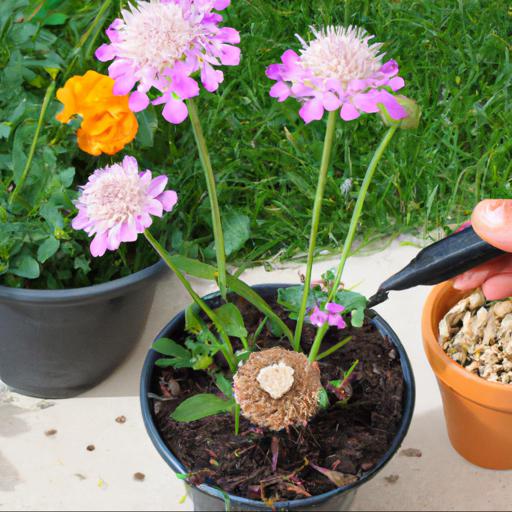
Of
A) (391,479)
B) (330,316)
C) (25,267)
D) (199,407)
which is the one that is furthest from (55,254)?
(391,479)

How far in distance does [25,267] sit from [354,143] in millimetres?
835

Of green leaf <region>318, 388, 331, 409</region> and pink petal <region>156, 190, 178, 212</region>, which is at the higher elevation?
pink petal <region>156, 190, 178, 212</region>

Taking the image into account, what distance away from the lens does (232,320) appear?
1038mm

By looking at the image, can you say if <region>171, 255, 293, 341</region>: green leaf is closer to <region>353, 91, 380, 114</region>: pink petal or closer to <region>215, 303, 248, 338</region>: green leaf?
<region>215, 303, 248, 338</region>: green leaf

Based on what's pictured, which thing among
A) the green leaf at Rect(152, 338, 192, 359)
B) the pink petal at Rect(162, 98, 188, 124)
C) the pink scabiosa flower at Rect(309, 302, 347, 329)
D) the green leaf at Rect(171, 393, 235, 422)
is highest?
the pink petal at Rect(162, 98, 188, 124)

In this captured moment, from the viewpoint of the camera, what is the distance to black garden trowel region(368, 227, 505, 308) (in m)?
0.99

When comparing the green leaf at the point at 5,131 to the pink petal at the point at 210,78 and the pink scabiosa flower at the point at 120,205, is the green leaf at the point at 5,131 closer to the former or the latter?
the pink scabiosa flower at the point at 120,205

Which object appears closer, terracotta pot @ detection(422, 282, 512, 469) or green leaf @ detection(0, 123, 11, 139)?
terracotta pot @ detection(422, 282, 512, 469)

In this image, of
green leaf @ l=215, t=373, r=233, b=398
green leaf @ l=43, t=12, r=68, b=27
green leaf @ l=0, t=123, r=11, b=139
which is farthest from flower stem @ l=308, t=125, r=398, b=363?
green leaf @ l=43, t=12, r=68, b=27

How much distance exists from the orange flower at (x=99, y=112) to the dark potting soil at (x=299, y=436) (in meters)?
0.35

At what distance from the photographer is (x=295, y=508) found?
0.95 meters

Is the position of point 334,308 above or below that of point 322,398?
above

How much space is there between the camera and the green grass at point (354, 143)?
1695 millimetres

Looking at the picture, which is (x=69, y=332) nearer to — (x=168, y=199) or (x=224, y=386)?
(x=224, y=386)
